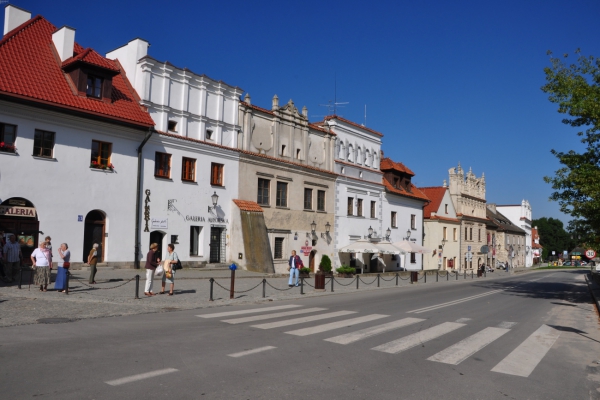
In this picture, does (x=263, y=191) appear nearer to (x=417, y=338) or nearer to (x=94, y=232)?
(x=94, y=232)

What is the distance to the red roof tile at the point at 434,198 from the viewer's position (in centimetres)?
5406

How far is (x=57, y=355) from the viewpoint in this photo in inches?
299

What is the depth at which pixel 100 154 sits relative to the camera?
22.6 meters

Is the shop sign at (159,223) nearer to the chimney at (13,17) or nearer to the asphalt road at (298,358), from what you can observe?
the chimney at (13,17)

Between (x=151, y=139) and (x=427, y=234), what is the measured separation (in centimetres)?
3646

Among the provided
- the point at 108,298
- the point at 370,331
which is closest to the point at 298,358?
the point at 370,331

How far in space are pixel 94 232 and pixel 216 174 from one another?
7859mm

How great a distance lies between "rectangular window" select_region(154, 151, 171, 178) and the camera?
81.9 ft

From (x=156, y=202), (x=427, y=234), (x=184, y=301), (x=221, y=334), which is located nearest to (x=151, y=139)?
(x=156, y=202)

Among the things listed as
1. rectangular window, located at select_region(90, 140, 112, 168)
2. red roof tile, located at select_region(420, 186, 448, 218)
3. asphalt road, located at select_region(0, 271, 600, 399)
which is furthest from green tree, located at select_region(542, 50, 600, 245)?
red roof tile, located at select_region(420, 186, 448, 218)

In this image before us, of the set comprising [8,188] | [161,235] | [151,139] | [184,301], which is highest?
[151,139]

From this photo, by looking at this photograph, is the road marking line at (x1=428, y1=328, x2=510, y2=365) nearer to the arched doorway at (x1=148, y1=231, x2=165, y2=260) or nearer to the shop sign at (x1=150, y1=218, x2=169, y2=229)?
the shop sign at (x1=150, y1=218, x2=169, y2=229)

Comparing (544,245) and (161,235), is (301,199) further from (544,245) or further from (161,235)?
(544,245)

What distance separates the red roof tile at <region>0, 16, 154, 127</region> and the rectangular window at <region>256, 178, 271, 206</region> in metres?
8.80
